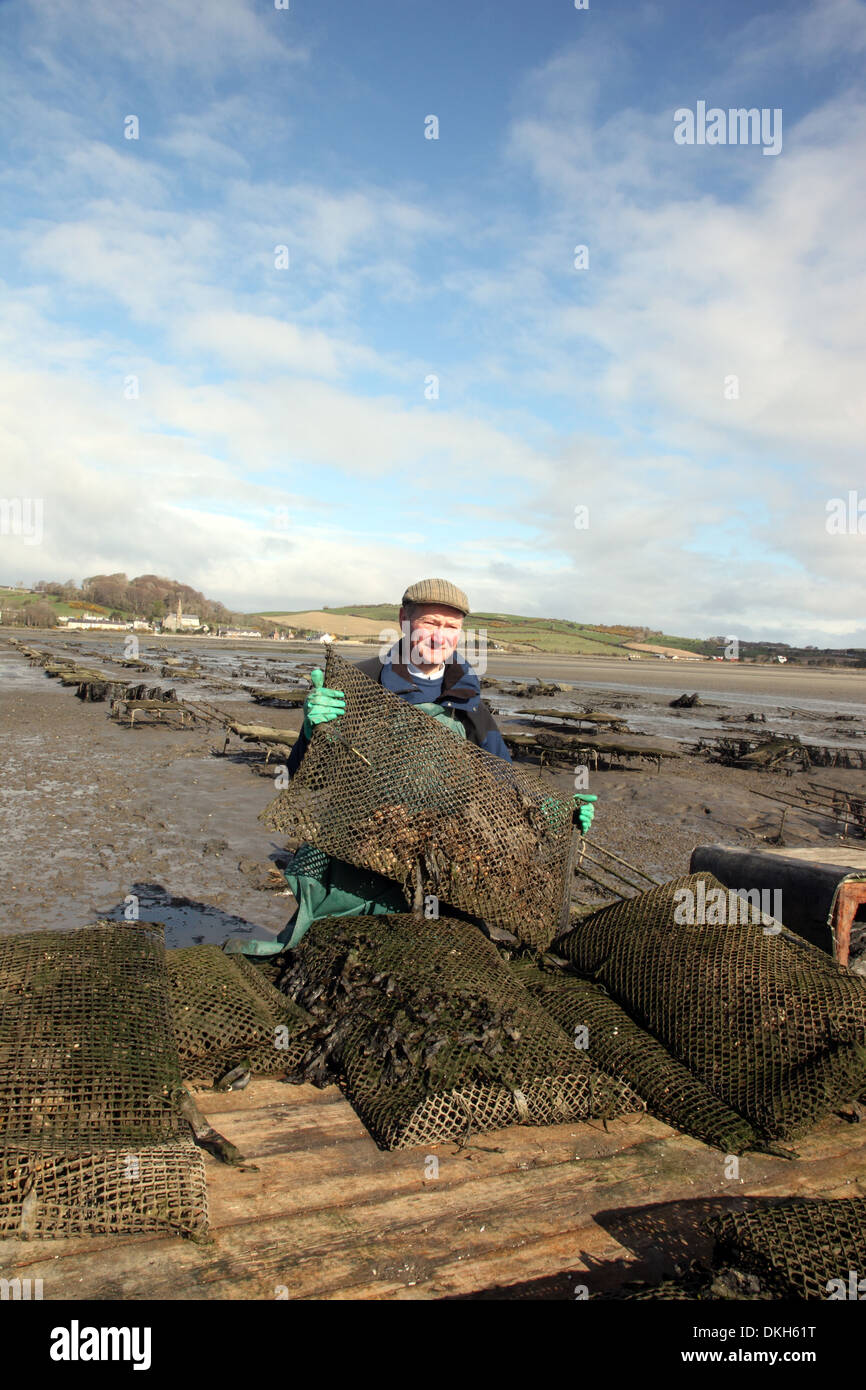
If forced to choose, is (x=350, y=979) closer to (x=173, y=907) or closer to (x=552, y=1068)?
(x=552, y=1068)

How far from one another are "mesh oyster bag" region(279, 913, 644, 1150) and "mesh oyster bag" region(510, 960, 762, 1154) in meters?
0.14

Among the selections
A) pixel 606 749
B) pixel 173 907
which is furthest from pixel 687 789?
pixel 173 907

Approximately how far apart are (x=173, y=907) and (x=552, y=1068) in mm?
6233

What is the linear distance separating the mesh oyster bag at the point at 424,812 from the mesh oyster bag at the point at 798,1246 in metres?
1.99

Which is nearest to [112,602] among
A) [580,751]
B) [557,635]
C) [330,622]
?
[330,622]

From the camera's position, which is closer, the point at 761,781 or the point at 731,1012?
the point at 731,1012

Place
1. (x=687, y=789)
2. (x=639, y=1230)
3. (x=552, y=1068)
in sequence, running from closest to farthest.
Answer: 1. (x=639, y=1230)
2. (x=552, y=1068)
3. (x=687, y=789)

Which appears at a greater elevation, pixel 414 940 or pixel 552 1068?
pixel 414 940

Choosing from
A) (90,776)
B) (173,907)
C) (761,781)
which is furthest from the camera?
(761,781)

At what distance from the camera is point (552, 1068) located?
333 centimetres

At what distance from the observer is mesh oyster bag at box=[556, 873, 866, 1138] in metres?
3.34

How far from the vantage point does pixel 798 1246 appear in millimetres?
2346

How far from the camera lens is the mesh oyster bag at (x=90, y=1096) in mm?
2404

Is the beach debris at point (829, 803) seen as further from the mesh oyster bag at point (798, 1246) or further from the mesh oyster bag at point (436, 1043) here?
the mesh oyster bag at point (798, 1246)
